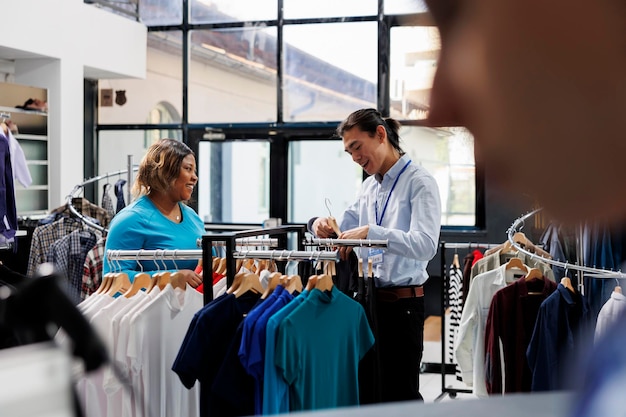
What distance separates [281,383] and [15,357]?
232 centimetres

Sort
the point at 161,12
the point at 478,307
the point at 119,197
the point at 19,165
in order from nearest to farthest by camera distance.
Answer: the point at 478,307 → the point at 119,197 → the point at 19,165 → the point at 161,12

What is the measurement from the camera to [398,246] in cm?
297

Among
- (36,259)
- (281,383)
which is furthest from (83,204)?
(281,383)

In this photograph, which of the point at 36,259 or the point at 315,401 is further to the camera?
the point at 36,259

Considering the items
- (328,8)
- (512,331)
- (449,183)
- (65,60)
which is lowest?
(512,331)

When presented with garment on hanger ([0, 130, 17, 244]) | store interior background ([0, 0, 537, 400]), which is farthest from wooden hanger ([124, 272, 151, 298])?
store interior background ([0, 0, 537, 400])

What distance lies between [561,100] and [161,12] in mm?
Result: 9296

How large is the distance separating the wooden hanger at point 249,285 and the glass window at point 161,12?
682cm

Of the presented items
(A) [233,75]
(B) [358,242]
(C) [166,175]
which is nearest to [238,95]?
(A) [233,75]

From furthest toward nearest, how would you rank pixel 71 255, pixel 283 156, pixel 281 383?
pixel 283 156, pixel 71 255, pixel 281 383

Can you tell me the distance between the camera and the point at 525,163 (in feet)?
0.87

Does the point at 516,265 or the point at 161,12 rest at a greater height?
the point at 161,12

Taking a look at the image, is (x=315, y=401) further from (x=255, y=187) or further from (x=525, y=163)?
(x=255, y=187)

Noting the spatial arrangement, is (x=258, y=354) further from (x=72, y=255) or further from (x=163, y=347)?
(x=72, y=255)
